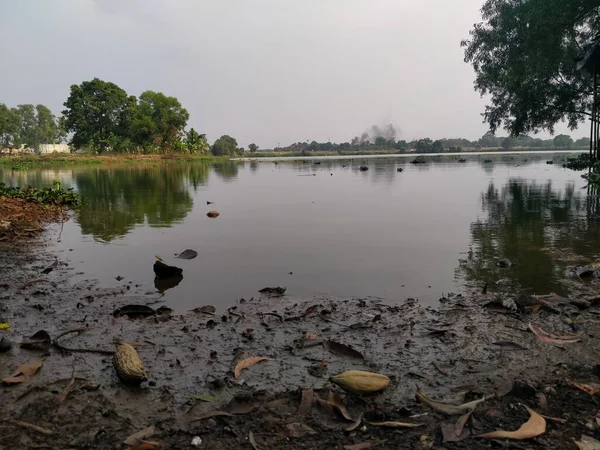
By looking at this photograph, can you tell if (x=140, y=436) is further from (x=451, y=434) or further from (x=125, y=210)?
(x=125, y=210)

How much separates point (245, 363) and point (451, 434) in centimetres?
195

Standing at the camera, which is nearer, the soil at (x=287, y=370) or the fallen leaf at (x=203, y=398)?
the soil at (x=287, y=370)

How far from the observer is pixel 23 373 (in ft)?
13.1

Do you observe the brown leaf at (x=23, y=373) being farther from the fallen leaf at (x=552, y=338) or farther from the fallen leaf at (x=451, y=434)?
the fallen leaf at (x=552, y=338)

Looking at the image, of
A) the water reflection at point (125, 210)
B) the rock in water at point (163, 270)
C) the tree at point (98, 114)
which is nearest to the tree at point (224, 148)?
the tree at point (98, 114)

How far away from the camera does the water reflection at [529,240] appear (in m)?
6.95

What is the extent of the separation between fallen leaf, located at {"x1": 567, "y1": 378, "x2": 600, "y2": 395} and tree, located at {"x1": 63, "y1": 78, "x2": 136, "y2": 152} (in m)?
85.0

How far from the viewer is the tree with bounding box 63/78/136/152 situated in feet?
255

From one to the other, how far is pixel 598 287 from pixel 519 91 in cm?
2585

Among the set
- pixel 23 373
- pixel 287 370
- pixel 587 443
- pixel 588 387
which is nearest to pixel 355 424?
pixel 287 370

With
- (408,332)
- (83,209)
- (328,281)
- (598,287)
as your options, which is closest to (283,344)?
(408,332)

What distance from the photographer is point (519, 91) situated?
28250 millimetres

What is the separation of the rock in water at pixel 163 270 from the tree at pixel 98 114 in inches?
3138

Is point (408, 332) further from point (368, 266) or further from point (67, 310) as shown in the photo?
point (67, 310)
